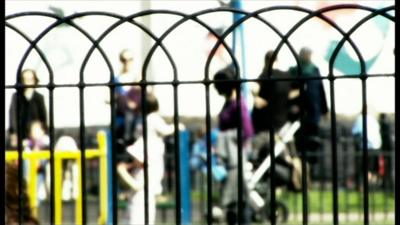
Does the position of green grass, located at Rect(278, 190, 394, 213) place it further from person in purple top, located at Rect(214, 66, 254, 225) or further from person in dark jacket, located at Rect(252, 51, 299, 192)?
person in purple top, located at Rect(214, 66, 254, 225)

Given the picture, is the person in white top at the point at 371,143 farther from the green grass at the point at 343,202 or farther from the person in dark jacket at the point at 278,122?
the person in dark jacket at the point at 278,122

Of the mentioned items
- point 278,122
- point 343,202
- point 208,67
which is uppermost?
point 208,67

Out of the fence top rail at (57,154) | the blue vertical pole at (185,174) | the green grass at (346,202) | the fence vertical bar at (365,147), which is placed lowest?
the green grass at (346,202)

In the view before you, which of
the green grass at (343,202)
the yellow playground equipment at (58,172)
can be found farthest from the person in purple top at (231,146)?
the green grass at (343,202)

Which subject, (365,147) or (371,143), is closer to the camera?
(365,147)

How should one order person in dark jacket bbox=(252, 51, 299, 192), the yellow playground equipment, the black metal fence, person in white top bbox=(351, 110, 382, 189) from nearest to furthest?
the black metal fence, the yellow playground equipment, person in dark jacket bbox=(252, 51, 299, 192), person in white top bbox=(351, 110, 382, 189)

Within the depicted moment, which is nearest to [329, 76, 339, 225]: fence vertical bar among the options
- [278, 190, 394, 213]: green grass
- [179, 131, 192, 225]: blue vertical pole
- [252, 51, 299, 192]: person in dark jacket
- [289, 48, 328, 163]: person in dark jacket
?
[289, 48, 328, 163]: person in dark jacket

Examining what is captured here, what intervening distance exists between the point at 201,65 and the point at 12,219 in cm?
748

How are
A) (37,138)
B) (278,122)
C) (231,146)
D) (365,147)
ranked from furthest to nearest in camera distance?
(37,138) < (278,122) < (231,146) < (365,147)

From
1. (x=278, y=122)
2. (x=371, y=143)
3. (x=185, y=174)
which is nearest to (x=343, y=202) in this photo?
(x=371, y=143)

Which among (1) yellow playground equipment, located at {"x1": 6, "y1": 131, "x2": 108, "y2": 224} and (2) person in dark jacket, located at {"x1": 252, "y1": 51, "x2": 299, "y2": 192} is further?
(2) person in dark jacket, located at {"x1": 252, "y1": 51, "x2": 299, "y2": 192}

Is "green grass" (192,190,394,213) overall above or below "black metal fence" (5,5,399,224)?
below

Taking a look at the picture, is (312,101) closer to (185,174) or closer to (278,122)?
(278,122)

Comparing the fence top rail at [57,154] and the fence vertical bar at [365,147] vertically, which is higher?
the fence vertical bar at [365,147]
